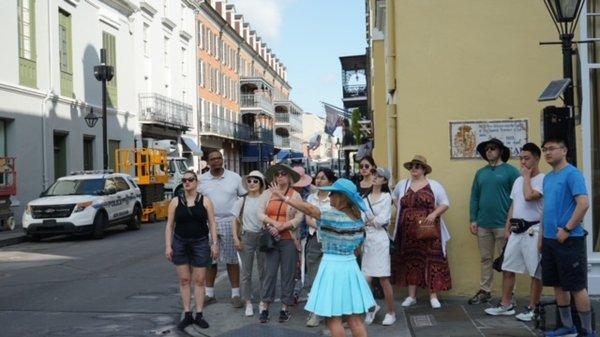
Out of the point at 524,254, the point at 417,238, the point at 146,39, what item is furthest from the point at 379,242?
the point at 146,39

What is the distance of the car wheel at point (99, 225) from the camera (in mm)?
17547

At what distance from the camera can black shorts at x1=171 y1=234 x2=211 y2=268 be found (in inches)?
280

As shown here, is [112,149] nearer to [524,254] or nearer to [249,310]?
[249,310]

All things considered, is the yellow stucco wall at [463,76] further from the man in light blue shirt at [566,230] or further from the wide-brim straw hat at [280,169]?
the man in light blue shirt at [566,230]

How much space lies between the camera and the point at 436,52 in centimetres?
853

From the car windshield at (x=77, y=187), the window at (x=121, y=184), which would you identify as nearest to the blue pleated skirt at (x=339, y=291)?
the car windshield at (x=77, y=187)

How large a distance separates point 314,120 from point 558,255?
12508cm

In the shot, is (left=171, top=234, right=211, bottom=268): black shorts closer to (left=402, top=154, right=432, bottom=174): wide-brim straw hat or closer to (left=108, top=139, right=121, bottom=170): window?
(left=402, top=154, right=432, bottom=174): wide-brim straw hat

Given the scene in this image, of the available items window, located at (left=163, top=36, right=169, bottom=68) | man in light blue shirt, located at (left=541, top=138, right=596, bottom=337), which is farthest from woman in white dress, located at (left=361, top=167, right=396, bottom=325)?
window, located at (left=163, top=36, right=169, bottom=68)

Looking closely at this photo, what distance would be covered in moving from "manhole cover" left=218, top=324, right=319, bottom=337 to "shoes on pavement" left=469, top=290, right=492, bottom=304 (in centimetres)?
219

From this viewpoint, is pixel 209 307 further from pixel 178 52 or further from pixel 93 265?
pixel 178 52

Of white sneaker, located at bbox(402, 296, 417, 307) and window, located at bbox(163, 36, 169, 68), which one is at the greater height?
window, located at bbox(163, 36, 169, 68)

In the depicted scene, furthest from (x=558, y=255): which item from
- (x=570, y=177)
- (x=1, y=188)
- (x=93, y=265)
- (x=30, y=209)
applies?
(x=1, y=188)

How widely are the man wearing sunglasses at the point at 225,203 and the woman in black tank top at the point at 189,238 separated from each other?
99 cm
